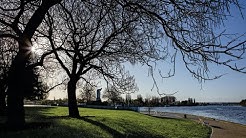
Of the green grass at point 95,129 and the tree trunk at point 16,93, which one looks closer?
the green grass at point 95,129

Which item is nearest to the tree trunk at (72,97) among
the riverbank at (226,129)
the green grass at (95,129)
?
the green grass at (95,129)

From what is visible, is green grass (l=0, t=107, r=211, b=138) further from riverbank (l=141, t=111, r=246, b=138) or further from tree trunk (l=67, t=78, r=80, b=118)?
tree trunk (l=67, t=78, r=80, b=118)

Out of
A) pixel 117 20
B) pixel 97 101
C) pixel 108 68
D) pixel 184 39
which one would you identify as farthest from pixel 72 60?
pixel 97 101

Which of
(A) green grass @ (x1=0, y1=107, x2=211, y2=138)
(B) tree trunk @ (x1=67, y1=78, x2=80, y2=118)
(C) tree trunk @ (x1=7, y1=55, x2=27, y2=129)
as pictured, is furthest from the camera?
(B) tree trunk @ (x1=67, y1=78, x2=80, y2=118)

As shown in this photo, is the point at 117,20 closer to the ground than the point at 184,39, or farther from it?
farther from it

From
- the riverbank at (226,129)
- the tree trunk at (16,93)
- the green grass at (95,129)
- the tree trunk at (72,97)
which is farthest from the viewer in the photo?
the tree trunk at (72,97)

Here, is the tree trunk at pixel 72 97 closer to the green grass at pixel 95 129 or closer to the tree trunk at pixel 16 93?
the green grass at pixel 95 129

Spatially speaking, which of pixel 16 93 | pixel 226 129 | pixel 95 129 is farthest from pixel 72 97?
pixel 16 93

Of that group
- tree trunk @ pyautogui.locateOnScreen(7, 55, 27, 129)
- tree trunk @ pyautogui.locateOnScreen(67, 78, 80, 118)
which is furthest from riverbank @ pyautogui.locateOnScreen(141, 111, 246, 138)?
tree trunk @ pyautogui.locateOnScreen(7, 55, 27, 129)

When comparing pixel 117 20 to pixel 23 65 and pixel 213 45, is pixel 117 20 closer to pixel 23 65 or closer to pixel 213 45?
pixel 213 45

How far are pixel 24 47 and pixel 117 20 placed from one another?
8310mm

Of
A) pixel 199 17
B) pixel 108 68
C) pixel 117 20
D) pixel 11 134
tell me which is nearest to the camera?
pixel 199 17

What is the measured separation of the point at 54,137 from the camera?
14922 millimetres

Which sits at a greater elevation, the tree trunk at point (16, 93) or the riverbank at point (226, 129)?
the tree trunk at point (16, 93)
